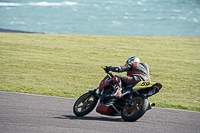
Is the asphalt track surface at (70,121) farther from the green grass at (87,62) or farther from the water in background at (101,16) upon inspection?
the water in background at (101,16)

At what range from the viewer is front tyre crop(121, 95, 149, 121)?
6469 millimetres

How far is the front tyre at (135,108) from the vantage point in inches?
255

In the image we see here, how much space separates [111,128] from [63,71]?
11.0 meters

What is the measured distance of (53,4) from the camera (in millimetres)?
88188

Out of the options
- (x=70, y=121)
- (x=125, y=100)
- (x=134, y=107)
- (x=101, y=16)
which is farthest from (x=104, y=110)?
(x=101, y=16)

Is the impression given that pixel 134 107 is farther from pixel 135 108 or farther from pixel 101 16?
pixel 101 16

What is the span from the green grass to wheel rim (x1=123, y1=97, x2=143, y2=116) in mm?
3298

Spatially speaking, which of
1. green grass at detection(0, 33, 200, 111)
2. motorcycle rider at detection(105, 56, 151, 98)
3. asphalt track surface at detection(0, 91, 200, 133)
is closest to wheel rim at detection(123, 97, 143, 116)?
asphalt track surface at detection(0, 91, 200, 133)

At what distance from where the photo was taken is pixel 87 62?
780 inches

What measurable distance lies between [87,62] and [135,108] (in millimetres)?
13212

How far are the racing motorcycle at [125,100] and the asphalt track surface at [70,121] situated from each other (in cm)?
19

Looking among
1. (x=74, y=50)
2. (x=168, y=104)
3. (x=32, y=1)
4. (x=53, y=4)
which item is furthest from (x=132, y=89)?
(x=32, y=1)

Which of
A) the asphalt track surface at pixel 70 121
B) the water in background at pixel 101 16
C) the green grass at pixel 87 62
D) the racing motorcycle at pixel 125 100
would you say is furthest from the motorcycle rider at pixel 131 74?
the water in background at pixel 101 16

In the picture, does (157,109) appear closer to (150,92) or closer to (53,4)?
(150,92)
